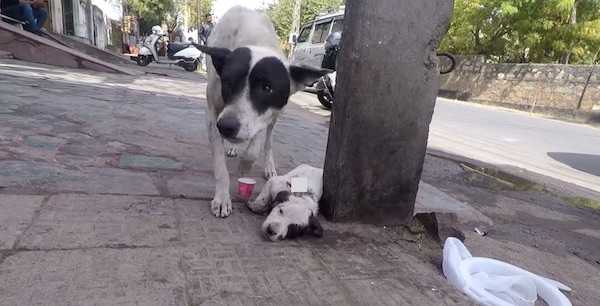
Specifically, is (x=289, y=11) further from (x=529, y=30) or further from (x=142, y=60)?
(x=142, y=60)

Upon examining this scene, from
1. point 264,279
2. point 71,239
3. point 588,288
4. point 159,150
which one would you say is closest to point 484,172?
point 588,288

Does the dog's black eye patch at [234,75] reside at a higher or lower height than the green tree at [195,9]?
lower

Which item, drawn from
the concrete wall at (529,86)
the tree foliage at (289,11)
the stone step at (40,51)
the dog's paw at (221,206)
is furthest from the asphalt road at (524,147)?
the tree foliage at (289,11)

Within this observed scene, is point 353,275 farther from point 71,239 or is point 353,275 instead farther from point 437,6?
point 437,6

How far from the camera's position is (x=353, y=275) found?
1.90m

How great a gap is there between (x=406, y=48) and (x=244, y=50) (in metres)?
0.91

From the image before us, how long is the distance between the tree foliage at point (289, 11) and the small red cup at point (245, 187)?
3664 centimetres

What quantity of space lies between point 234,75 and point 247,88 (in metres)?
0.10

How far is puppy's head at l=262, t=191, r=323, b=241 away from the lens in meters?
2.12

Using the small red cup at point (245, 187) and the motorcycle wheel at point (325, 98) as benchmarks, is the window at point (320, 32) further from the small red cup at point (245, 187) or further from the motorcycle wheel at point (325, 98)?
the small red cup at point (245, 187)

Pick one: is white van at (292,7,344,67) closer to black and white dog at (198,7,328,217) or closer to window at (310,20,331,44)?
window at (310,20,331,44)

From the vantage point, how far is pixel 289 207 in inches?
87.4

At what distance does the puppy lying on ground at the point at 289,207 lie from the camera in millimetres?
2143

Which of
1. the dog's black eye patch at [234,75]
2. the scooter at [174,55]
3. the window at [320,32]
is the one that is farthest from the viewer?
the scooter at [174,55]
